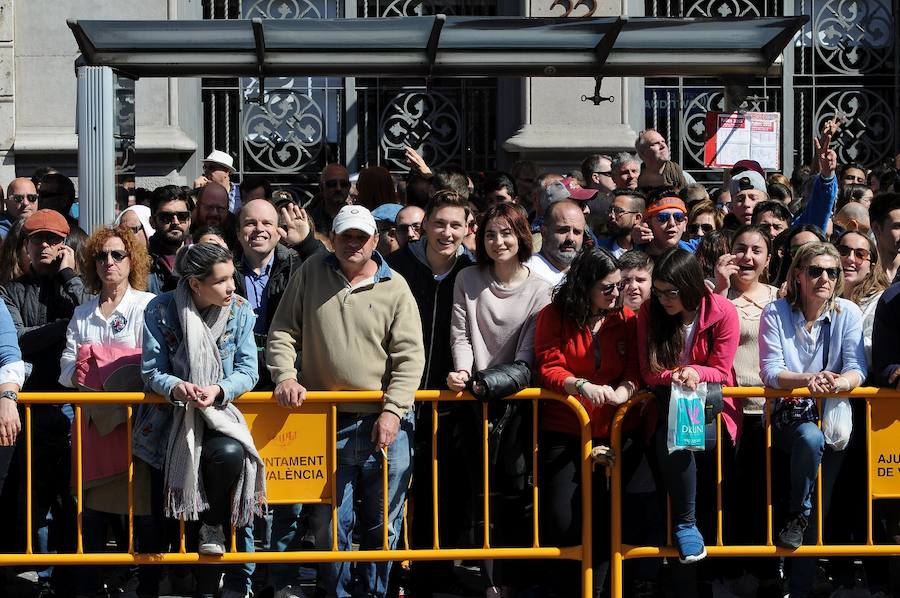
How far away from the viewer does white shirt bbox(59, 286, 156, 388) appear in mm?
7156

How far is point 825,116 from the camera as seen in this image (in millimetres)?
14703

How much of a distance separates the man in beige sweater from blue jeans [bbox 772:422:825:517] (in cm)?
186

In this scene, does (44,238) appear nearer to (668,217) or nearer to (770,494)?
(668,217)

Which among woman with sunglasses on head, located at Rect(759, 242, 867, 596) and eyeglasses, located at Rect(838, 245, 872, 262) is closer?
woman with sunglasses on head, located at Rect(759, 242, 867, 596)

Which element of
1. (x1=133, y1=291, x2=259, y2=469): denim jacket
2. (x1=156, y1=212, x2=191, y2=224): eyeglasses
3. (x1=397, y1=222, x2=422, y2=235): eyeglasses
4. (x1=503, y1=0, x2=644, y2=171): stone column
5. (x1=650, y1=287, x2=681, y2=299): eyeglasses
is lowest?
(x1=133, y1=291, x2=259, y2=469): denim jacket

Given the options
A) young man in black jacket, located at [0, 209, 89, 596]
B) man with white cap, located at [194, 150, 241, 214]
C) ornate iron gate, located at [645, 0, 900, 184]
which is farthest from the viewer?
ornate iron gate, located at [645, 0, 900, 184]

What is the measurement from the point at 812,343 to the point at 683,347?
719mm

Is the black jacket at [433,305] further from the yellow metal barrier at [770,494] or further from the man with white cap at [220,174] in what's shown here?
the man with white cap at [220,174]

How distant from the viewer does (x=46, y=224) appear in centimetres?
775

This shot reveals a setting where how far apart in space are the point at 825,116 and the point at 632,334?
8.64 m

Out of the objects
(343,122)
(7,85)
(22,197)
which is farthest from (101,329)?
(7,85)

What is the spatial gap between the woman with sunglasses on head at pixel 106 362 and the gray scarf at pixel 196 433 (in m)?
0.34

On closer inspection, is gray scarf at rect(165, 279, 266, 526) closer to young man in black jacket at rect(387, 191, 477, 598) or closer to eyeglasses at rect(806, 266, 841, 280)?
young man in black jacket at rect(387, 191, 477, 598)

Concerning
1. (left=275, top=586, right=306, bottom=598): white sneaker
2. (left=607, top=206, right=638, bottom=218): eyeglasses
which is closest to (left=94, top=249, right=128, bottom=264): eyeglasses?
(left=275, top=586, right=306, bottom=598): white sneaker
